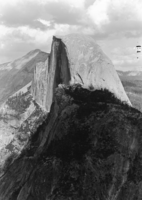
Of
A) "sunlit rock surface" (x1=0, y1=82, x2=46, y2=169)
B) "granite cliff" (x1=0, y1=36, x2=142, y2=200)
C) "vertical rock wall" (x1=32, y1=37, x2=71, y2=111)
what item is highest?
"vertical rock wall" (x1=32, y1=37, x2=71, y2=111)

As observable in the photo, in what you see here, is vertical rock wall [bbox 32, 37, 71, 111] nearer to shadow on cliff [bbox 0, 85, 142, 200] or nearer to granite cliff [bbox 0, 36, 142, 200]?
granite cliff [bbox 0, 36, 142, 200]

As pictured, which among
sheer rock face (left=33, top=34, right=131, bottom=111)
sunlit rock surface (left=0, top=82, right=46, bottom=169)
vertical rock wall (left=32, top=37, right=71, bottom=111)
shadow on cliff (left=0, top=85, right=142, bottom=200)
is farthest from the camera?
sunlit rock surface (left=0, top=82, right=46, bottom=169)

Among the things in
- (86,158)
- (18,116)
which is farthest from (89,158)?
(18,116)

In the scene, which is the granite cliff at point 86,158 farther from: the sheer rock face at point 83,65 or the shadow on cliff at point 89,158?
the sheer rock face at point 83,65

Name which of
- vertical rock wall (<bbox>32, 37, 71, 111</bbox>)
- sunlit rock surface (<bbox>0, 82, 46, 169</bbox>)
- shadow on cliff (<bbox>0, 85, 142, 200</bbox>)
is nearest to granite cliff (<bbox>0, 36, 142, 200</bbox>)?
shadow on cliff (<bbox>0, 85, 142, 200</bbox>)

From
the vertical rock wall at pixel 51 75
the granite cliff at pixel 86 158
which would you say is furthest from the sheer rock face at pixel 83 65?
the granite cliff at pixel 86 158

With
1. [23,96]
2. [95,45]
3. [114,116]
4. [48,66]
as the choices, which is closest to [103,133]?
[114,116]

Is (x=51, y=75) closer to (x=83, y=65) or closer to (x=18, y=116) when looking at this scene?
(x=83, y=65)
